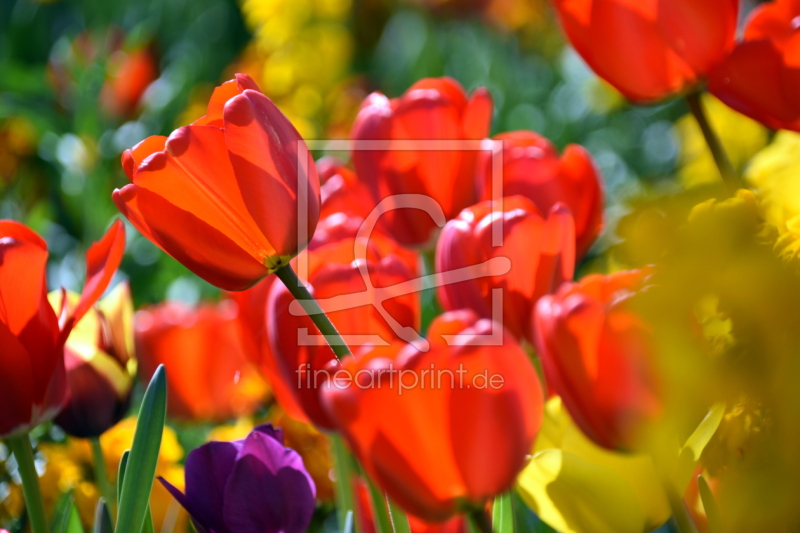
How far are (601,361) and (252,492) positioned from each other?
16cm

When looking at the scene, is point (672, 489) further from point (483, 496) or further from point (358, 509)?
point (358, 509)

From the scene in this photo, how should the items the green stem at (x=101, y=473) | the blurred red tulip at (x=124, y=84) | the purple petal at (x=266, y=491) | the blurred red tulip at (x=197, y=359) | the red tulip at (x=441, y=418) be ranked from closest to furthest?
1. the red tulip at (x=441, y=418)
2. the purple petal at (x=266, y=491)
3. the green stem at (x=101, y=473)
4. the blurred red tulip at (x=197, y=359)
5. the blurred red tulip at (x=124, y=84)

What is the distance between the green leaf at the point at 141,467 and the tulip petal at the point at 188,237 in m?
0.07

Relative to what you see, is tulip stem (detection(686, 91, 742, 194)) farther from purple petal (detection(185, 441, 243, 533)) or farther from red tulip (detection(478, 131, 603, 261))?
purple petal (detection(185, 441, 243, 533))

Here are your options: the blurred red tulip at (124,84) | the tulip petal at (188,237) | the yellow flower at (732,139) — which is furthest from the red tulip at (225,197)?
the blurred red tulip at (124,84)

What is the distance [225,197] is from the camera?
1.03ft

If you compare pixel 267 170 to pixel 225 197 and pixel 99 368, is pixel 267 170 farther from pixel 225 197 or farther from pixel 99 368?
pixel 99 368

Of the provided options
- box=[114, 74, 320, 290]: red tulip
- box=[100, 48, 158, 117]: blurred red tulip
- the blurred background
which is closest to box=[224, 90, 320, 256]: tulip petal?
box=[114, 74, 320, 290]: red tulip

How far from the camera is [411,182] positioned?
462 mm

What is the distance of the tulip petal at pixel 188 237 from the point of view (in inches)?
12.1

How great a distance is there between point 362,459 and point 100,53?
115 cm

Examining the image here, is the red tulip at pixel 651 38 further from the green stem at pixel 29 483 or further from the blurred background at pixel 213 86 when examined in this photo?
the blurred background at pixel 213 86

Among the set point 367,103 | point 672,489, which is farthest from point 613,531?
point 367,103

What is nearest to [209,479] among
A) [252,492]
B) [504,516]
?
[252,492]
